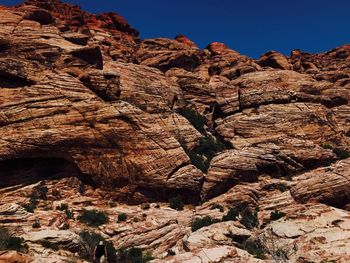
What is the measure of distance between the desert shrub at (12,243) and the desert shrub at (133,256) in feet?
28.9

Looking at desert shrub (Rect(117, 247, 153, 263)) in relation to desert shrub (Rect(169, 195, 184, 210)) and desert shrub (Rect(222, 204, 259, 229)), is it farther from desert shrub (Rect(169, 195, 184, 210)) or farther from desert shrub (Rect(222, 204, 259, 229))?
desert shrub (Rect(169, 195, 184, 210))

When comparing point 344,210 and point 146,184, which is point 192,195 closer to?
point 146,184

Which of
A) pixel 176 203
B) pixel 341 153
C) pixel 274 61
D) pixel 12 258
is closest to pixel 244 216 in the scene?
pixel 176 203

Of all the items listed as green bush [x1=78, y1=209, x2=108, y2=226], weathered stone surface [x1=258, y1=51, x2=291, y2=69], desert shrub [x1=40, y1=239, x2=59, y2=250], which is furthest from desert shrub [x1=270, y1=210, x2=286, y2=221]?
weathered stone surface [x1=258, y1=51, x2=291, y2=69]

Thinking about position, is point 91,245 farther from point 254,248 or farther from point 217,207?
point 217,207

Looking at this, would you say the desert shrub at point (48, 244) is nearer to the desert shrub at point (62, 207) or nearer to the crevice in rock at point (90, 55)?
the desert shrub at point (62, 207)

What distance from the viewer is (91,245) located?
35.5m

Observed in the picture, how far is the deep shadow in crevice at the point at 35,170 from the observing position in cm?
4653

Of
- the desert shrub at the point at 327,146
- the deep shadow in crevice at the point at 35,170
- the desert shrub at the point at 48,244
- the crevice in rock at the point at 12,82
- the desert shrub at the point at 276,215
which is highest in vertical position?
the crevice in rock at the point at 12,82

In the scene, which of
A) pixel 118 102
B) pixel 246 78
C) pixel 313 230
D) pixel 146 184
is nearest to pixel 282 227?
pixel 313 230

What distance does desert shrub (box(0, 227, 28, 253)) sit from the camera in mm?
30016

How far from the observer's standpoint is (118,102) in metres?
53.2

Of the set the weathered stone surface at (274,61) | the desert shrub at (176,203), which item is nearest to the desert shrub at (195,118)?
the desert shrub at (176,203)

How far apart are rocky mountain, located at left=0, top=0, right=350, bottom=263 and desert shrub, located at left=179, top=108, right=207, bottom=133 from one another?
0.96ft
